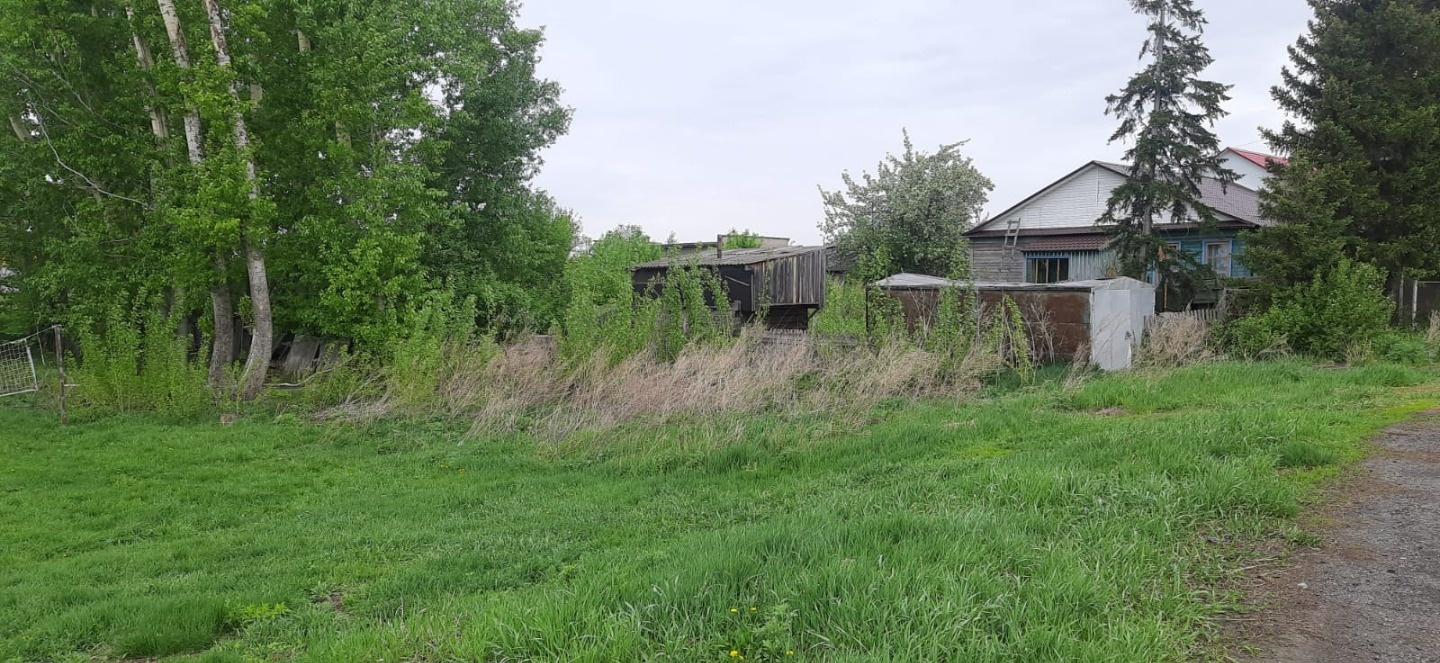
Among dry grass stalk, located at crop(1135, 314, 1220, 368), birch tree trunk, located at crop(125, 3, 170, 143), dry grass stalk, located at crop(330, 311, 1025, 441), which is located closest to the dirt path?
dry grass stalk, located at crop(330, 311, 1025, 441)

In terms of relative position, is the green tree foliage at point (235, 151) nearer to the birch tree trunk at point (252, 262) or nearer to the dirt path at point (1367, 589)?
the birch tree trunk at point (252, 262)

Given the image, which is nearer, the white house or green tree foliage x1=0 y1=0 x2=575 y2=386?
green tree foliage x1=0 y1=0 x2=575 y2=386

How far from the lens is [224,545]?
5945mm

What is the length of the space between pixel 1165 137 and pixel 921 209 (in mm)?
10951

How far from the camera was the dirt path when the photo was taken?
311 cm

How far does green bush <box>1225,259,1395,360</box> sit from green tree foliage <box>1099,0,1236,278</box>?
5.13m

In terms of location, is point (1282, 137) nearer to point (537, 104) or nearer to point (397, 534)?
point (537, 104)

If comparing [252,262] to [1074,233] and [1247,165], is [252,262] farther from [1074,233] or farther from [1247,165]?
[1247,165]

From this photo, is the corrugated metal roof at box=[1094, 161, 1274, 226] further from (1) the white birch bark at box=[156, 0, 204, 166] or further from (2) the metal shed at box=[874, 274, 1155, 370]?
(1) the white birch bark at box=[156, 0, 204, 166]

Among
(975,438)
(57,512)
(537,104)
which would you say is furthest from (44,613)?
(537,104)

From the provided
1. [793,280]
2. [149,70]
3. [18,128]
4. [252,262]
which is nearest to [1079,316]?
[793,280]

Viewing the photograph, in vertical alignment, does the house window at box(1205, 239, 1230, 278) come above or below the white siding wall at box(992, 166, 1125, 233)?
below

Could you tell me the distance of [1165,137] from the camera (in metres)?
19.2

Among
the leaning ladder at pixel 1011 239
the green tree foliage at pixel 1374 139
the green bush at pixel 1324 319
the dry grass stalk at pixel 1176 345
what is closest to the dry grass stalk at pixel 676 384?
the dry grass stalk at pixel 1176 345
